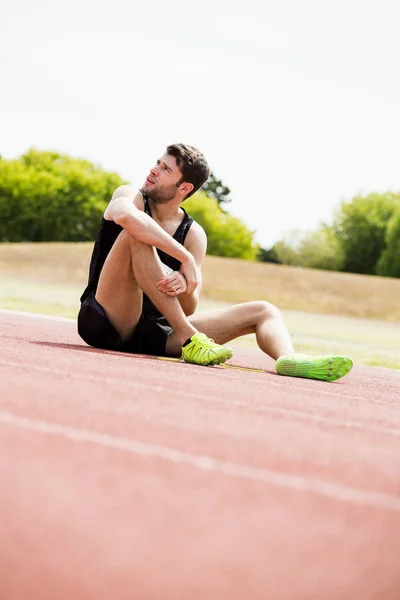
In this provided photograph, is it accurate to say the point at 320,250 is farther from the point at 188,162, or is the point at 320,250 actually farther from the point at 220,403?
the point at 220,403

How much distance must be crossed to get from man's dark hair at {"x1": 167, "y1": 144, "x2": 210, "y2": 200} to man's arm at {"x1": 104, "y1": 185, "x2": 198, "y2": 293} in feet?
1.08

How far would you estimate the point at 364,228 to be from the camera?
238 feet

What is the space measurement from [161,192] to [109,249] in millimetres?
485

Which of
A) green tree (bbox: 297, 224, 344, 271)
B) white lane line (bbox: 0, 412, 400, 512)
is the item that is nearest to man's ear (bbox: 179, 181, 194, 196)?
white lane line (bbox: 0, 412, 400, 512)

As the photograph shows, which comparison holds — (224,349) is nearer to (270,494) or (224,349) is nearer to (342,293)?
(270,494)

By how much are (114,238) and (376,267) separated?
206 feet

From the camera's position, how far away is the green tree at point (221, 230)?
75875 mm

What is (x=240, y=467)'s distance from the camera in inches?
84.4

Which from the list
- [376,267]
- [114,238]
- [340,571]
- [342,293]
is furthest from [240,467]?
[376,267]

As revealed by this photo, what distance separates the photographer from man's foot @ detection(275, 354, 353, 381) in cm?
502

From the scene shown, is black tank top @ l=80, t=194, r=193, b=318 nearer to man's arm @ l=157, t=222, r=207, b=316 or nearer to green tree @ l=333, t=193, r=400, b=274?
man's arm @ l=157, t=222, r=207, b=316

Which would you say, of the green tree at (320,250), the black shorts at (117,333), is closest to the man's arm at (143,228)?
the black shorts at (117,333)

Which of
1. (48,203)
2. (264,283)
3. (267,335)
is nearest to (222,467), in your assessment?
(267,335)

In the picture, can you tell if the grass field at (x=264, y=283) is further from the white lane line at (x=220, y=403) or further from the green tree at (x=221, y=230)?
the green tree at (x=221, y=230)
